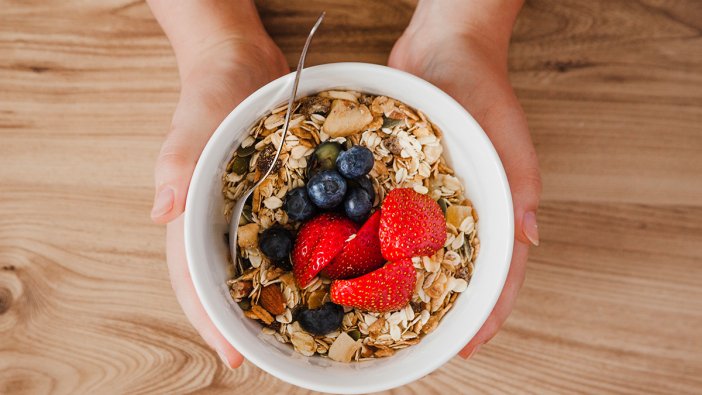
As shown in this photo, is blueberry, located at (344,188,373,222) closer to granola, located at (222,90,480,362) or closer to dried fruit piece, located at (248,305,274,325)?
granola, located at (222,90,480,362)

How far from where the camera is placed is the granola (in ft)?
2.09

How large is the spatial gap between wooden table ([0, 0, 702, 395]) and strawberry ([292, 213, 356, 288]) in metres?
0.30

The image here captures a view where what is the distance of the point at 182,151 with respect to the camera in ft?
2.26

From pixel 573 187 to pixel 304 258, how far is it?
0.47 meters

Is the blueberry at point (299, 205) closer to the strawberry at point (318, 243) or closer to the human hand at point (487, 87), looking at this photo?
the strawberry at point (318, 243)

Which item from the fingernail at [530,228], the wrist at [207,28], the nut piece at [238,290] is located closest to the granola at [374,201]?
the nut piece at [238,290]

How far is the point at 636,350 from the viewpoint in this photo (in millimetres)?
895

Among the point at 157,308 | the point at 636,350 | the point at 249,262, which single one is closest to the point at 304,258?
the point at 249,262

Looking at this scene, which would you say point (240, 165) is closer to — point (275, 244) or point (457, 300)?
point (275, 244)

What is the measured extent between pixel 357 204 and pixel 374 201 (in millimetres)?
35

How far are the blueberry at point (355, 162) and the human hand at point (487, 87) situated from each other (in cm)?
23

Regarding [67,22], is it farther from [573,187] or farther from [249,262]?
[573,187]

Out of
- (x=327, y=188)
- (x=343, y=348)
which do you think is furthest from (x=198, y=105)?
(x=343, y=348)

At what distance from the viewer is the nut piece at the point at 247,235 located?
2.10 ft
